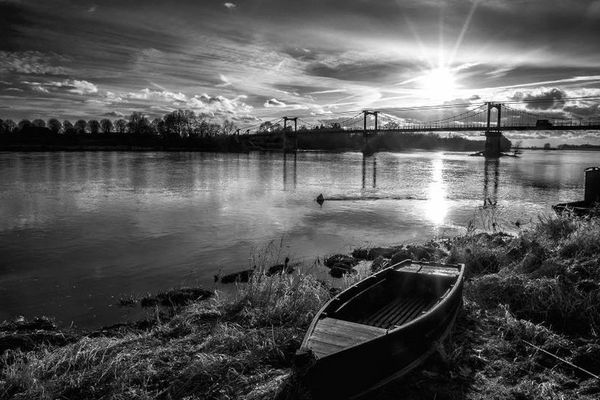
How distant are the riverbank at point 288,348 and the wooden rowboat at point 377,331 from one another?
1.47ft

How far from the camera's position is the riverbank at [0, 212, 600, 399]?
567 cm

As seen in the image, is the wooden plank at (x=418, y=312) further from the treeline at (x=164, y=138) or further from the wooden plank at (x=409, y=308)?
the treeline at (x=164, y=138)

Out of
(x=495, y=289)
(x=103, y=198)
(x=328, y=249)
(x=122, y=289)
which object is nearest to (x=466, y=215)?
(x=328, y=249)

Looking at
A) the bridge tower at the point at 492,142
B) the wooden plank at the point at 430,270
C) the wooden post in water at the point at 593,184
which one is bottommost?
the wooden plank at the point at 430,270

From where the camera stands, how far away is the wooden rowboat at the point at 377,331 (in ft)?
16.1

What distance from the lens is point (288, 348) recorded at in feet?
21.2

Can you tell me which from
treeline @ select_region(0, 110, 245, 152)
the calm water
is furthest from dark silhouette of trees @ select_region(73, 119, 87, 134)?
the calm water

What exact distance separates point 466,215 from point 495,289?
16.4 meters

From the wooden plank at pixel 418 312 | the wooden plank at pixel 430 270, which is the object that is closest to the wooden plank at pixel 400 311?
the wooden plank at pixel 418 312

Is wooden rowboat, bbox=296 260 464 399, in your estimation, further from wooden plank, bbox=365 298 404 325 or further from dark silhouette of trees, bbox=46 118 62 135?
dark silhouette of trees, bbox=46 118 62 135

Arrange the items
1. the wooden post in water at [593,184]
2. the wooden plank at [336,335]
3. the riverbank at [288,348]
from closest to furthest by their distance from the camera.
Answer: the wooden plank at [336,335] → the riverbank at [288,348] → the wooden post in water at [593,184]

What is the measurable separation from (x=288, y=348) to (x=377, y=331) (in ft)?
5.04

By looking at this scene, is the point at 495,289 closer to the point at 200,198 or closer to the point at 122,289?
the point at 122,289

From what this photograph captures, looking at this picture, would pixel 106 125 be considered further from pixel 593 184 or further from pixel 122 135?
pixel 593 184
